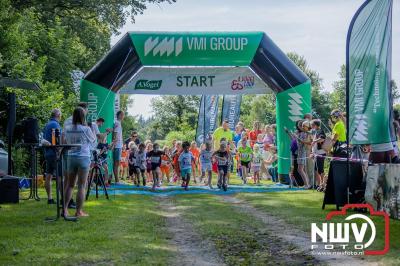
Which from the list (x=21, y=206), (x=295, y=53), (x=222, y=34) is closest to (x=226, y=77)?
(x=222, y=34)

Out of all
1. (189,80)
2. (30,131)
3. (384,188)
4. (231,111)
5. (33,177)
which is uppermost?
(189,80)

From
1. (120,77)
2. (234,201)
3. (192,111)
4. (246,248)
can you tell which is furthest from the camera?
(192,111)

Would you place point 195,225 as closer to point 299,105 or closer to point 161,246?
point 161,246

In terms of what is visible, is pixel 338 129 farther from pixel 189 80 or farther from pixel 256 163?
pixel 189 80

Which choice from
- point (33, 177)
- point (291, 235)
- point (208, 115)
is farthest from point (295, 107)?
point (208, 115)

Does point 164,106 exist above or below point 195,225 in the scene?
above

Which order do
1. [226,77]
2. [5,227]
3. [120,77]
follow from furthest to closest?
1. [226,77]
2. [120,77]
3. [5,227]

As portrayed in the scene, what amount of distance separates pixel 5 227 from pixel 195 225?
2788 mm

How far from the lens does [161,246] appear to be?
711cm

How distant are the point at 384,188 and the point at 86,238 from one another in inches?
187

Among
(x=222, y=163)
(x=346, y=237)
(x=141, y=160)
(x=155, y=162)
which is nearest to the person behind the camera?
(x=346, y=237)

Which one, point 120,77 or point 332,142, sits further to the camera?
point 120,77

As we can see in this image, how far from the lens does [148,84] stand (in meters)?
18.9

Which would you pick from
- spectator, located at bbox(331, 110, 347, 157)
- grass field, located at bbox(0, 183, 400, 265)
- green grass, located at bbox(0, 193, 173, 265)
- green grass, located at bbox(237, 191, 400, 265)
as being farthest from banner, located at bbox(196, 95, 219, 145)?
green grass, located at bbox(0, 193, 173, 265)
